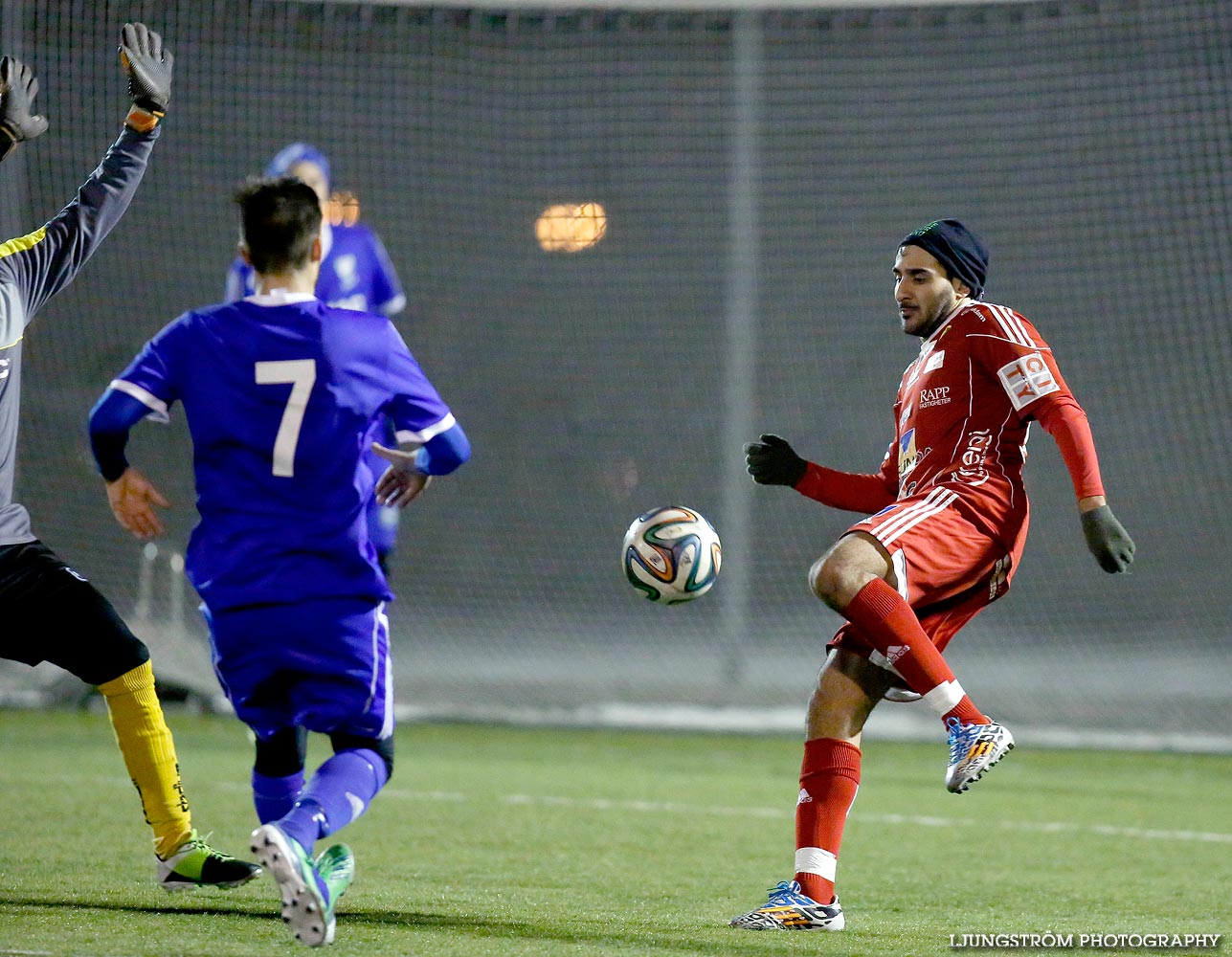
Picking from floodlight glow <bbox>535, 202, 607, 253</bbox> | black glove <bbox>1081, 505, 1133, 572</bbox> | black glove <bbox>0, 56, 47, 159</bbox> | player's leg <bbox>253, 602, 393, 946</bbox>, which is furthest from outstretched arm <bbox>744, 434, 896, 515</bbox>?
→ floodlight glow <bbox>535, 202, 607, 253</bbox>

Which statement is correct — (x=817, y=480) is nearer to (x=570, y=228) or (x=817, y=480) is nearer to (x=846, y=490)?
(x=846, y=490)

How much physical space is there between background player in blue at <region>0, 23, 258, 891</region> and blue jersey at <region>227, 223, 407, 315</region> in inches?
81.4

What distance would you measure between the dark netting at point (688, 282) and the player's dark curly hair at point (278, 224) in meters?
7.44

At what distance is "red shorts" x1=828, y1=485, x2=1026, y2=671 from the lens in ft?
13.4

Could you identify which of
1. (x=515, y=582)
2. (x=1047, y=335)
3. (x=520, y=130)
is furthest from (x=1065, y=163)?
(x=515, y=582)

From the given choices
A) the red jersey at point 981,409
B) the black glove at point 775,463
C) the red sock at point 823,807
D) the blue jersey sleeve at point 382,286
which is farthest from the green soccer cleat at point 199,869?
the blue jersey sleeve at point 382,286

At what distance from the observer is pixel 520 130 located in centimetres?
1606

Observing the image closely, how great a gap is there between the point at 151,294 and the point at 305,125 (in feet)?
7.53

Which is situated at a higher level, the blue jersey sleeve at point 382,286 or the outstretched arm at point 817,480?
the blue jersey sleeve at point 382,286

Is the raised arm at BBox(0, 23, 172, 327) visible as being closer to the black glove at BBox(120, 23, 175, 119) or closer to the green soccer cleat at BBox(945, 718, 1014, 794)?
the black glove at BBox(120, 23, 175, 119)

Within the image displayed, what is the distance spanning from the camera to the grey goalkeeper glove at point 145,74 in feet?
13.8

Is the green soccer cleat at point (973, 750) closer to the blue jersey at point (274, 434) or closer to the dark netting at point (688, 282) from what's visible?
the blue jersey at point (274, 434)

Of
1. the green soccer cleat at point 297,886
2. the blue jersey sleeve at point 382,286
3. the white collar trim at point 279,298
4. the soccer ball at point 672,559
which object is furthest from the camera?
the blue jersey sleeve at point 382,286

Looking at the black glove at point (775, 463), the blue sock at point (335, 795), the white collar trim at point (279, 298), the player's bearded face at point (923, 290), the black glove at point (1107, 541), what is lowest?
the blue sock at point (335, 795)
